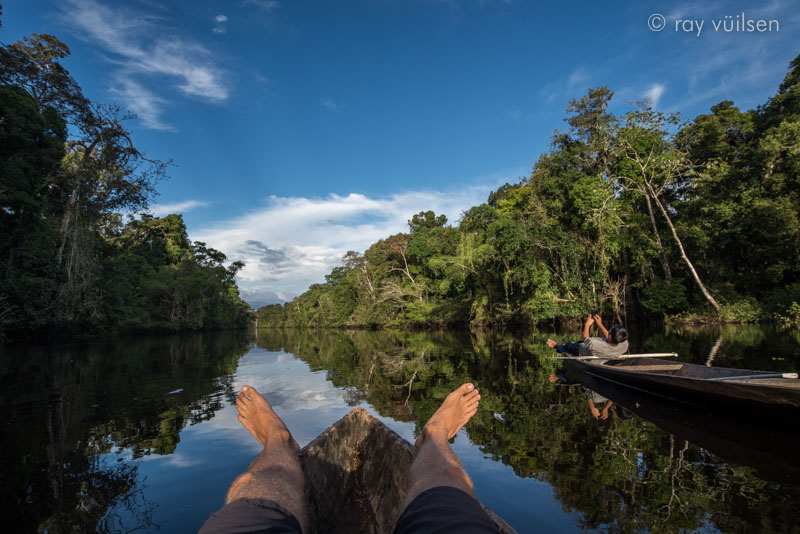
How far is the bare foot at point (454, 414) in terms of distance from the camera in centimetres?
184

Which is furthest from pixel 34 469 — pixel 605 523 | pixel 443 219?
pixel 443 219

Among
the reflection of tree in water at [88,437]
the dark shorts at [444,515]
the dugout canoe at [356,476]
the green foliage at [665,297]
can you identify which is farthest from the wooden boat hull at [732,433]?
the green foliage at [665,297]

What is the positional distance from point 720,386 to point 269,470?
373 cm

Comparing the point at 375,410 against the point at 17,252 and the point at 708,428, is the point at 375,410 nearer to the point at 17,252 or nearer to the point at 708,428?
the point at 708,428

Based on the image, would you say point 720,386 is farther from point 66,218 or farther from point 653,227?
point 66,218

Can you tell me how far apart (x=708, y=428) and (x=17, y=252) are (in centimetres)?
1843

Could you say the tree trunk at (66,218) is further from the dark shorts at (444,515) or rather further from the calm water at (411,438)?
the dark shorts at (444,515)

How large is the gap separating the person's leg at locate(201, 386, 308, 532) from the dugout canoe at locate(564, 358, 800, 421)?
11.6 feet

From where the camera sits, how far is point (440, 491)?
1.11 m

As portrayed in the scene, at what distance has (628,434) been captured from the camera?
3.04 m

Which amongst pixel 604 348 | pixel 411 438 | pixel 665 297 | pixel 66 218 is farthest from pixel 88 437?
pixel 665 297

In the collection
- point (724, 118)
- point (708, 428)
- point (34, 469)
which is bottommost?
point (708, 428)

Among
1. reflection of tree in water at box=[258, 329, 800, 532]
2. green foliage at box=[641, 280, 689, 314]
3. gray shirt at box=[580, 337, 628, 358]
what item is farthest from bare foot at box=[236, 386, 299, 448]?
green foliage at box=[641, 280, 689, 314]

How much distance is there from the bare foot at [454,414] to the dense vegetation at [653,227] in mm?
13730
